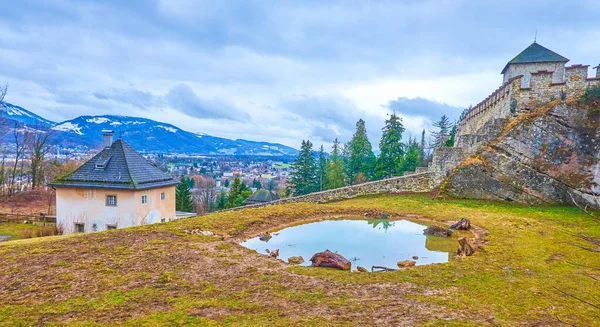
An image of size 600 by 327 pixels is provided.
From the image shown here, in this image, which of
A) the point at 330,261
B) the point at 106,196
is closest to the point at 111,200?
the point at 106,196

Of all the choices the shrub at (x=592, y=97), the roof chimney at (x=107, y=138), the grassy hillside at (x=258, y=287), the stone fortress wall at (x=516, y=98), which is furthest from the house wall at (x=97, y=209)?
the shrub at (x=592, y=97)

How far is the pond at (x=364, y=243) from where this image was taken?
8.67 m

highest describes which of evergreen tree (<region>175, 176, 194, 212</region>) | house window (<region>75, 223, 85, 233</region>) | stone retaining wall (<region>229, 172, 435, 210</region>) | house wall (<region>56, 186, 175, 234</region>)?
stone retaining wall (<region>229, 172, 435, 210</region>)

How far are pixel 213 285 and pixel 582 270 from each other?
7760 mm

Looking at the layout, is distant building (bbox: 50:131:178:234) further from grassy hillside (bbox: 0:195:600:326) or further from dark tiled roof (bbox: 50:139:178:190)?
grassy hillside (bbox: 0:195:600:326)

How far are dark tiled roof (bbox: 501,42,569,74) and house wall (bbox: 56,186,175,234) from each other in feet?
91.1

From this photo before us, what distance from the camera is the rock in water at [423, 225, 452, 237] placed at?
10.8 metres

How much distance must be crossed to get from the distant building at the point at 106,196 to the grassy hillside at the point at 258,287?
7123 mm

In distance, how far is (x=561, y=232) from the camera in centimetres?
1023

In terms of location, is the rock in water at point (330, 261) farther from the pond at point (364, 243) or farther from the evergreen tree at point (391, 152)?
the evergreen tree at point (391, 152)

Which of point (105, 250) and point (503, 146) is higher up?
point (503, 146)

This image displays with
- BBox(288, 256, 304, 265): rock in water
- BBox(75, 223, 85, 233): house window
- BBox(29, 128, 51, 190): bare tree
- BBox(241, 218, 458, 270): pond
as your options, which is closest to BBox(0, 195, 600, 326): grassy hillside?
BBox(288, 256, 304, 265): rock in water

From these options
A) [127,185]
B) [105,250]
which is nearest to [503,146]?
[105,250]

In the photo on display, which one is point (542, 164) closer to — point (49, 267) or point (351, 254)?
point (351, 254)
